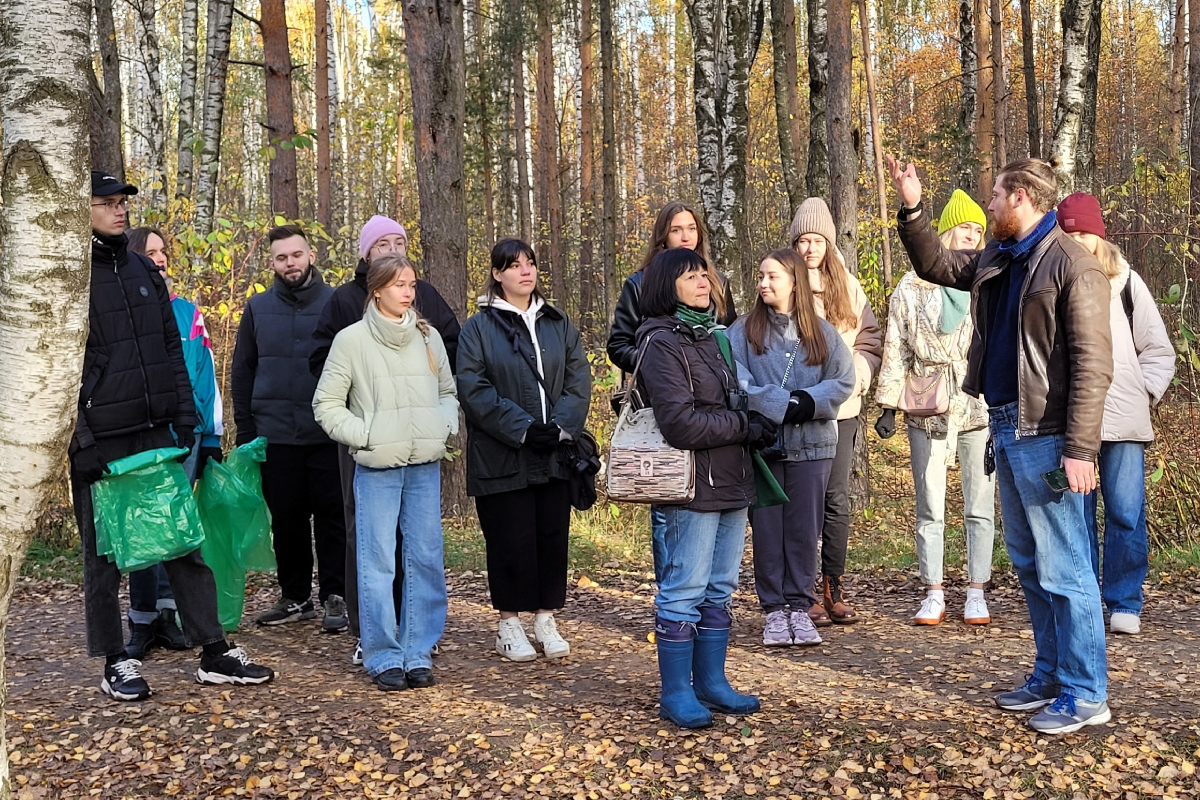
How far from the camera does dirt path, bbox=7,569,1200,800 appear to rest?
12.8 ft

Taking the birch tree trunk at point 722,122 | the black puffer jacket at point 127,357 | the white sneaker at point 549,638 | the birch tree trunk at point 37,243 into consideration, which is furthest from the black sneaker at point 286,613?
the birch tree trunk at point 722,122

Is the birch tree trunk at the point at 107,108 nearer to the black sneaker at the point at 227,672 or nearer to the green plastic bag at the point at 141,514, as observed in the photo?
the green plastic bag at the point at 141,514

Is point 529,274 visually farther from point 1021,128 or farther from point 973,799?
point 1021,128

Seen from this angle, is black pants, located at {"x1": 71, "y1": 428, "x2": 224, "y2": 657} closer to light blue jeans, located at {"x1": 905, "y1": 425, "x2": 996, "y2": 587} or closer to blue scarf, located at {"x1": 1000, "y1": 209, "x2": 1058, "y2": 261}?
light blue jeans, located at {"x1": 905, "y1": 425, "x2": 996, "y2": 587}

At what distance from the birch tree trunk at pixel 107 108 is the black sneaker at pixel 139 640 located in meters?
→ 4.50

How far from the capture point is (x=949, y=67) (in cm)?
3189

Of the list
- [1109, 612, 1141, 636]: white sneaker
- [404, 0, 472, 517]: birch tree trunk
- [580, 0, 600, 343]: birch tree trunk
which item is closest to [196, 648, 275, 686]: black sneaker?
[404, 0, 472, 517]: birch tree trunk

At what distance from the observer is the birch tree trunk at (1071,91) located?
8.16 metres

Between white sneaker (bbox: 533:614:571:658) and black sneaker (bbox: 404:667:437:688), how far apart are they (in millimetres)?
681

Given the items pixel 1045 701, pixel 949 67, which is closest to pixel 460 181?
pixel 1045 701

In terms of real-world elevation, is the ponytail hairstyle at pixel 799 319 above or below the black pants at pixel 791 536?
above

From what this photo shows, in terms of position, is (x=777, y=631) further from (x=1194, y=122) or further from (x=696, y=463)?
(x=1194, y=122)

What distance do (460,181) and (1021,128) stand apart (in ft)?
94.9

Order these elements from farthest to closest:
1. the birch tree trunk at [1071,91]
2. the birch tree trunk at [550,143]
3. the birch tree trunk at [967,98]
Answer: the birch tree trunk at [550,143]
the birch tree trunk at [967,98]
the birch tree trunk at [1071,91]
